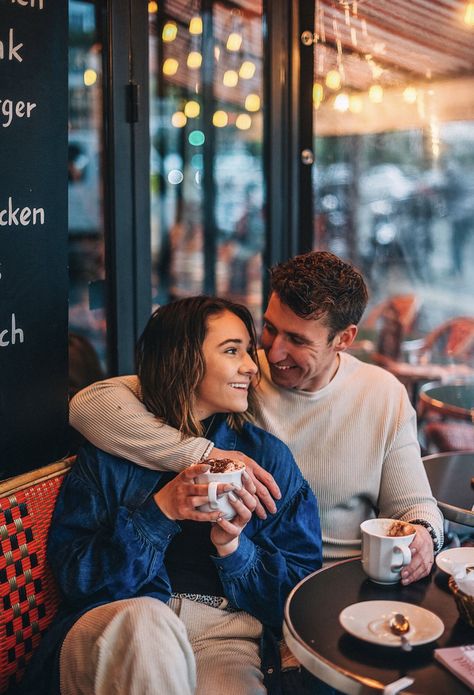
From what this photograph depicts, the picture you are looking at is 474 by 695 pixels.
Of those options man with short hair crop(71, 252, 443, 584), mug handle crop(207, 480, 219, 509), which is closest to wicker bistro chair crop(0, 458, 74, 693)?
man with short hair crop(71, 252, 443, 584)

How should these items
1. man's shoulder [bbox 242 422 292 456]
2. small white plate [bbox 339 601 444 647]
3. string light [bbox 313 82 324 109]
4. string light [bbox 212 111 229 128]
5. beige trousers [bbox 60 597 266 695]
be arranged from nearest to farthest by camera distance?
small white plate [bbox 339 601 444 647]
beige trousers [bbox 60 597 266 695]
man's shoulder [bbox 242 422 292 456]
string light [bbox 313 82 324 109]
string light [bbox 212 111 229 128]

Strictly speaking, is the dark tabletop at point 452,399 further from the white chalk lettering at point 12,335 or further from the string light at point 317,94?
the white chalk lettering at point 12,335

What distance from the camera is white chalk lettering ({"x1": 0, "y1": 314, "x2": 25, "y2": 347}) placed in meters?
2.10

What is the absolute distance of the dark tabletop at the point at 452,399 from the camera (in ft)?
13.6

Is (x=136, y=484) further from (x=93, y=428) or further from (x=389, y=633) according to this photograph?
(x=389, y=633)

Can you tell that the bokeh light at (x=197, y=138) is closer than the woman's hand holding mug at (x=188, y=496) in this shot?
No

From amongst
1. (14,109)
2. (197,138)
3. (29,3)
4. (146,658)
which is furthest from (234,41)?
(146,658)

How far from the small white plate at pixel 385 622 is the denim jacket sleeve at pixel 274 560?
0.32 m

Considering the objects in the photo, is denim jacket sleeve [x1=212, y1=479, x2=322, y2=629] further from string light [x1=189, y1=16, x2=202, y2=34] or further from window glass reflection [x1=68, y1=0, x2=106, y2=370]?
window glass reflection [x1=68, y1=0, x2=106, y2=370]

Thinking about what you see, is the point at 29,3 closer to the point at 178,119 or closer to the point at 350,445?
the point at 350,445

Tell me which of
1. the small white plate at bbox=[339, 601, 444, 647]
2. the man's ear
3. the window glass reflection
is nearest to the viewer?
the small white plate at bbox=[339, 601, 444, 647]

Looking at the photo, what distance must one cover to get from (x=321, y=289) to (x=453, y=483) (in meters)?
0.79

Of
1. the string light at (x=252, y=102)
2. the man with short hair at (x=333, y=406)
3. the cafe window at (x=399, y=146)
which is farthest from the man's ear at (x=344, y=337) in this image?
the string light at (x=252, y=102)

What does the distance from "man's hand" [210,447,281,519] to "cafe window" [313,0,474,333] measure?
1.69 metres
